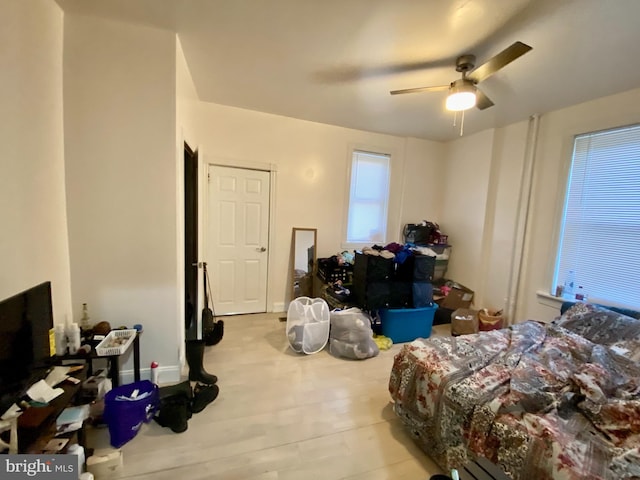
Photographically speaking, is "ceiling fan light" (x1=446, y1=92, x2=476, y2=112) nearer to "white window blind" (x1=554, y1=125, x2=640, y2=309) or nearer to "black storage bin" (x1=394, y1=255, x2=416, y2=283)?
"black storage bin" (x1=394, y1=255, x2=416, y2=283)

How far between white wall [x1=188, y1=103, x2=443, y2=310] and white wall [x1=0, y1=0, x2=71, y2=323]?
5.34ft

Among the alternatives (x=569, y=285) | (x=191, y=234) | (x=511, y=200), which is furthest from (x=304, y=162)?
(x=569, y=285)

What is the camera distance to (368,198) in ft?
14.5

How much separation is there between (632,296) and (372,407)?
268 centimetres

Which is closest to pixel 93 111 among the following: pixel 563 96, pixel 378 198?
pixel 378 198

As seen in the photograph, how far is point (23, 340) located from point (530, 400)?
2.53 metres

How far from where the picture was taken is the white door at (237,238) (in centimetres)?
362

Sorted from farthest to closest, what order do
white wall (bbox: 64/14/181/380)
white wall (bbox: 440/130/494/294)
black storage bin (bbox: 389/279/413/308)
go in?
white wall (bbox: 440/130/494/294) < black storage bin (bbox: 389/279/413/308) < white wall (bbox: 64/14/181/380)

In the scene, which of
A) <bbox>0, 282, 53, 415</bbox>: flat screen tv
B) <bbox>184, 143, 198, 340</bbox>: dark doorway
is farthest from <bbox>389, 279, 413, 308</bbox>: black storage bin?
<bbox>0, 282, 53, 415</bbox>: flat screen tv

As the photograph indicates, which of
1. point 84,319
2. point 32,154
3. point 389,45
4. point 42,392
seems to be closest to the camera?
point 42,392

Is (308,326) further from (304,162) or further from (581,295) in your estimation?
(581,295)

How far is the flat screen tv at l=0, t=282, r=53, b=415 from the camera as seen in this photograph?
3.96 feet

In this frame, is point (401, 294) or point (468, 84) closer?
point (468, 84)

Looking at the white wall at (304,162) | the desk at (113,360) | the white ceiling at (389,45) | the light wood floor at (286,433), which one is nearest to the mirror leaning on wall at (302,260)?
the white wall at (304,162)
